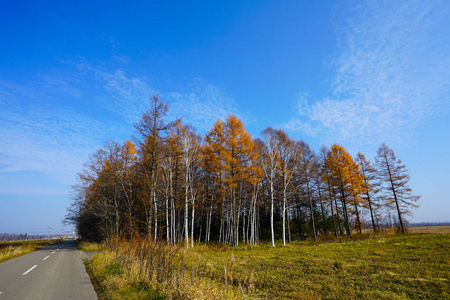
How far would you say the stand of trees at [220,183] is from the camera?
55.0ft

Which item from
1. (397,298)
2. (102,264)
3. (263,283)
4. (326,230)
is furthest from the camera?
(326,230)

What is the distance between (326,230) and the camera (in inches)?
1259

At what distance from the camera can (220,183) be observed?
21.2m

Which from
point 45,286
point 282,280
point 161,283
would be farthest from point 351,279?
point 45,286

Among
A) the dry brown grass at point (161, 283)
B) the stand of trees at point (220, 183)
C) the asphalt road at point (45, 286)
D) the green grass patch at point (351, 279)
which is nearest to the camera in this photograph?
the dry brown grass at point (161, 283)

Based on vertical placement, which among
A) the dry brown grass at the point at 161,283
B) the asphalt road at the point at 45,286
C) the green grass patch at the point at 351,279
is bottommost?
the green grass patch at the point at 351,279

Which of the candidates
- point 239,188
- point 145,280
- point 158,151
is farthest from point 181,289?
point 239,188

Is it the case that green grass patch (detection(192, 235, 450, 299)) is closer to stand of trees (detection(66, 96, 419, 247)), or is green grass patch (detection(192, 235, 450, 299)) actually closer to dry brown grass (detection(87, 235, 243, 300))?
dry brown grass (detection(87, 235, 243, 300))

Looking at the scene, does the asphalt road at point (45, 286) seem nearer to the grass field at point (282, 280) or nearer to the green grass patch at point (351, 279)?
the grass field at point (282, 280)

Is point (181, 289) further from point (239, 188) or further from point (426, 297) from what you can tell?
point (239, 188)

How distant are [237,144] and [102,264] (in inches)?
544

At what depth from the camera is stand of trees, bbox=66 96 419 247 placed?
1675cm

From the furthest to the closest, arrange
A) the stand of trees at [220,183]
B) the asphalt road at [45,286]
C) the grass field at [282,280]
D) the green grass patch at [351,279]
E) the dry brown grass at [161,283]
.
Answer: the stand of trees at [220,183], the green grass patch at [351,279], the asphalt road at [45,286], the grass field at [282,280], the dry brown grass at [161,283]

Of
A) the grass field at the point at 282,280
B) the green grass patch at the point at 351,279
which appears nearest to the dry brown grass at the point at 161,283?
the grass field at the point at 282,280
